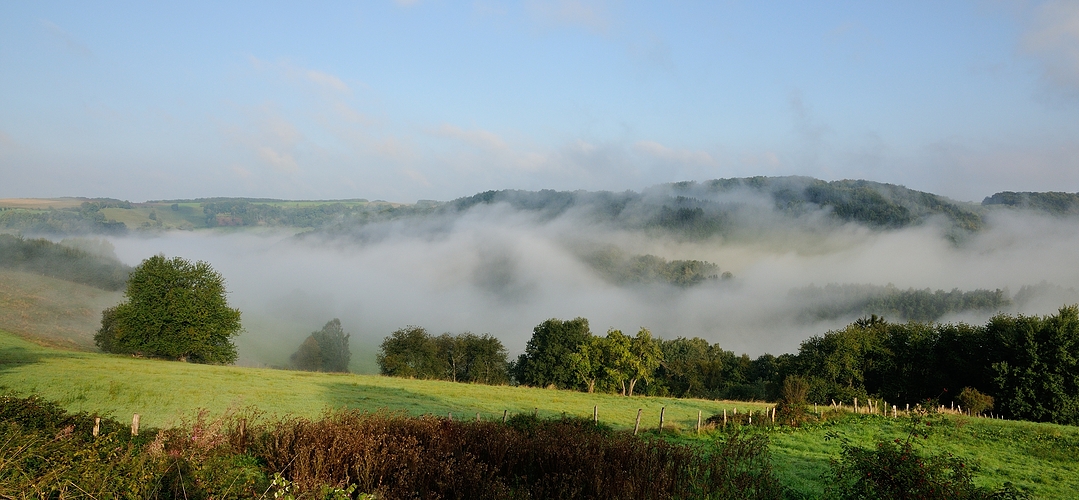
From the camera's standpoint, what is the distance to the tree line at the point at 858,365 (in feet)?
139

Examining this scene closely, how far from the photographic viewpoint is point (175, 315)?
43.8 metres

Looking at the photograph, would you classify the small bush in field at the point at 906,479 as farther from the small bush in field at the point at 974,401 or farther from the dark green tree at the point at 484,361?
the dark green tree at the point at 484,361

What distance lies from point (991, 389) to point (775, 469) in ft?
145

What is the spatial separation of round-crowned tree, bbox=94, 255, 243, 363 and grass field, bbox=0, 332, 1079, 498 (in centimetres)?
542

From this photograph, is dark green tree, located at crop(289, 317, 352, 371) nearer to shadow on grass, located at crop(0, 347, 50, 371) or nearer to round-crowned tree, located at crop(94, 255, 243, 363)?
round-crowned tree, located at crop(94, 255, 243, 363)

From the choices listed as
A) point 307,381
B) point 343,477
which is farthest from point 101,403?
point 343,477

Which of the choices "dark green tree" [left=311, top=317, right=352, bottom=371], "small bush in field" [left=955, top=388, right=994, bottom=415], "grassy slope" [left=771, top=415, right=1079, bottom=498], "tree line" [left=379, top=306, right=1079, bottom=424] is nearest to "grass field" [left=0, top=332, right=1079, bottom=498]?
"grassy slope" [left=771, top=415, right=1079, bottom=498]

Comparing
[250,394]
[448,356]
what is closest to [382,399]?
[250,394]

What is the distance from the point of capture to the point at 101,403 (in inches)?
863

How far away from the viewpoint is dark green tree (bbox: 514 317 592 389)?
66938 millimetres

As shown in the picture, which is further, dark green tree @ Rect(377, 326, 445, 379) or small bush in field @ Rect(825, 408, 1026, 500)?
dark green tree @ Rect(377, 326, 445, 379)

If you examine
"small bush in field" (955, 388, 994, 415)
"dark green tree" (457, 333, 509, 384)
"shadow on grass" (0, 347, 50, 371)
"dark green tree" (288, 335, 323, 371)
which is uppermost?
"shadow on grass" (0, 347, 50, 371)

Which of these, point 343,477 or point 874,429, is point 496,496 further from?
point 874,429

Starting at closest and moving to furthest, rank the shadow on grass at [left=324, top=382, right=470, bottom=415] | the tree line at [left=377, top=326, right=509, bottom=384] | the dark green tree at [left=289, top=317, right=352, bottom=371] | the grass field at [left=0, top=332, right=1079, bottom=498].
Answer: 1. the grass field at [left=0, top=332, right=1079, bottom=498]
2. the shadow on grass at [left=324, top=382, right=470, bottom=415]
3. the tree line at [left=377, top=326, right=509, bottom=384]
4. the dark green tree at [left=289, top=317, right=352, bottom=371]
